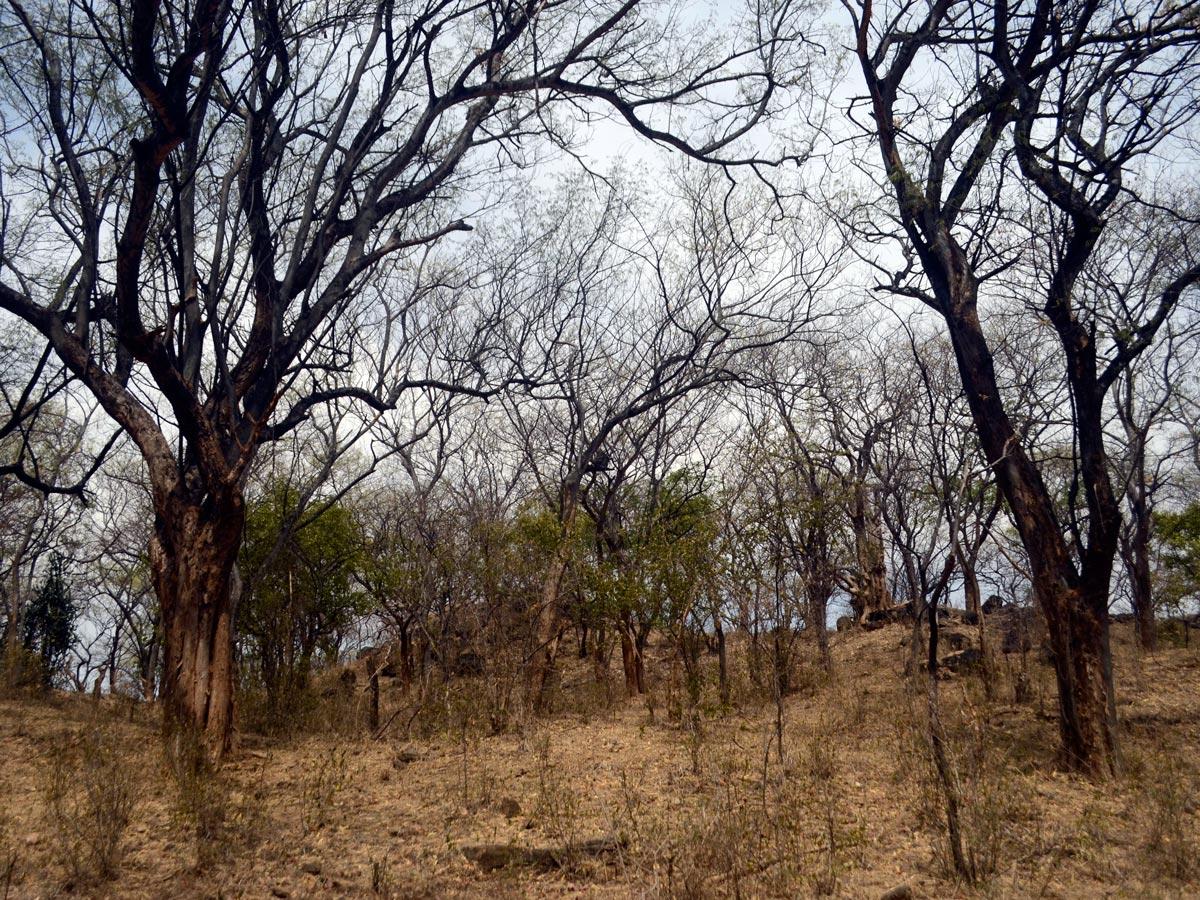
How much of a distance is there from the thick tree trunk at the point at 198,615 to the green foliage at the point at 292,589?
2.01m

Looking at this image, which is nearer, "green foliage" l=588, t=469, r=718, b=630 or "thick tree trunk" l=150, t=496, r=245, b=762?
"thick tree trunk" l=150, t=496, r=245, b=762

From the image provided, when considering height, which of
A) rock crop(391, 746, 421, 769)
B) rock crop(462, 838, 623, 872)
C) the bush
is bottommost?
rock crop(462, 838, 623, 872)

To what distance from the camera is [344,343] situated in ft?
31.2

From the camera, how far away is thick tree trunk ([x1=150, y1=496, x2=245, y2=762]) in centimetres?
650

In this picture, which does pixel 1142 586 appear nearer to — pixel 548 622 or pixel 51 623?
pixel 548 622

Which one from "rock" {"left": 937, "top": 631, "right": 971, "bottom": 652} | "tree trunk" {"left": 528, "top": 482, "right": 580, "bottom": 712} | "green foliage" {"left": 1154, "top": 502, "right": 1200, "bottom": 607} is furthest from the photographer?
"green foliage" {"left": 1154, "top": 502, "right": 1200, "bottom": 607}

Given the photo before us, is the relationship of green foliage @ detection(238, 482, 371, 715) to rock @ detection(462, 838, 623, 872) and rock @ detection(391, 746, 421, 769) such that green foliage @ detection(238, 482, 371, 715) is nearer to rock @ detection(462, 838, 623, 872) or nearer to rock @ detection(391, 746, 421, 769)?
rock @ detection(391, 746, 421, 769)

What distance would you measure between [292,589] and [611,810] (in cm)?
627

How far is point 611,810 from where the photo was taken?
5602 millimetres

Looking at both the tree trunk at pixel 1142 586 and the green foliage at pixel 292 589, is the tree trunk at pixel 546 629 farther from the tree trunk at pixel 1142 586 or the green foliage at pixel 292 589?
the tree trunk at pixel 1142 586

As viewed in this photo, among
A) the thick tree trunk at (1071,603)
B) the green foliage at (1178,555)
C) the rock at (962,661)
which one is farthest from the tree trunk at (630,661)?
the green foliage at (1178,555)

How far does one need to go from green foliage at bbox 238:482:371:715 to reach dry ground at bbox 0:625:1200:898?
1.66 metres

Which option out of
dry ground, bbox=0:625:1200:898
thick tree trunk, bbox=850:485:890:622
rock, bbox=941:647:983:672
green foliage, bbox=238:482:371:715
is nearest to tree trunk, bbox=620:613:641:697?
dry ground, bbox=0:625:1200:898

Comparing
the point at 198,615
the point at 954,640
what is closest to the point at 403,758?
the point at 198,615
